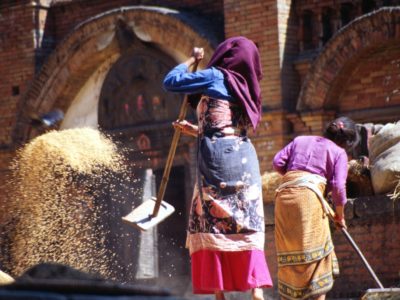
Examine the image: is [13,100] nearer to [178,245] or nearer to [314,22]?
[178,245]

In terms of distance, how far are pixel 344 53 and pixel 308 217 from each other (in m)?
7.04

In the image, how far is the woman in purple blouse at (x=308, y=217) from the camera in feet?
27.4

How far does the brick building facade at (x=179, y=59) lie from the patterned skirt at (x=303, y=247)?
2.88 meters

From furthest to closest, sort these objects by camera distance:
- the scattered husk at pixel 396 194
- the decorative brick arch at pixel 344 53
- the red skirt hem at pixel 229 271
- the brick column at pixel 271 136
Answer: the brick column at pixel 271 136 < the decorative brick arch at pixel 344 53 < the scattered husk at pixel 396 194 < the red skirt hem at pixel 229 271

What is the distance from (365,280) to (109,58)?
9131 millimetres

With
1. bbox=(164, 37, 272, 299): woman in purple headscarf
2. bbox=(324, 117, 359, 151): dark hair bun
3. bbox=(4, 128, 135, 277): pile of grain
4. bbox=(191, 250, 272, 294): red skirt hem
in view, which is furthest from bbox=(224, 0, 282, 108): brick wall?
bbox=(191, 250, 272, 294): red skirt hem

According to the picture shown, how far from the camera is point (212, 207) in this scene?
791cm

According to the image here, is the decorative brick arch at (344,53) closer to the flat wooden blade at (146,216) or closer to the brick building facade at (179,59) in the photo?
the brick building facade at (179,59)

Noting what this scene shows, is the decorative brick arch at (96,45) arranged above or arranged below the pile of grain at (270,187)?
above

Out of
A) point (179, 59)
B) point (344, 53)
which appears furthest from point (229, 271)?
point (179, 59)

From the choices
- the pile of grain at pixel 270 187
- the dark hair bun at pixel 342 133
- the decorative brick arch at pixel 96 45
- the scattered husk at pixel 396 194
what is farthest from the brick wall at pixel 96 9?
the dark hair bun at pixel 342 133

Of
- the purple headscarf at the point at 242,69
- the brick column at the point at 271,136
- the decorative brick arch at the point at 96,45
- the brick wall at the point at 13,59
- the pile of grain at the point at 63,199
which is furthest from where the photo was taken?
the brick wall at the point at 13,59

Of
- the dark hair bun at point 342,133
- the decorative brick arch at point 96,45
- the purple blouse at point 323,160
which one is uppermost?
the decorative brick arch at point 96,45

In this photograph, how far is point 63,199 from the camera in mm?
14625
